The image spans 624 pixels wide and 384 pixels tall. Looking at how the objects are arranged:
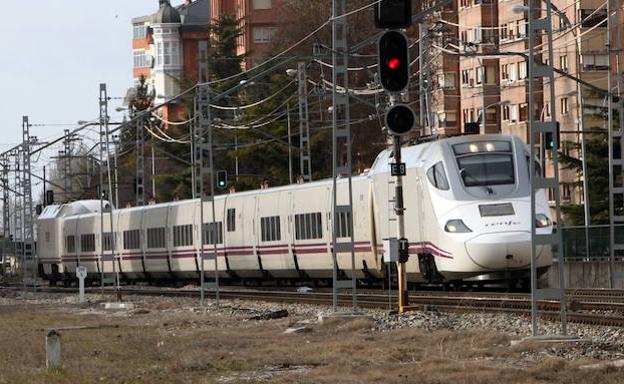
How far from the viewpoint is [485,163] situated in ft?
126

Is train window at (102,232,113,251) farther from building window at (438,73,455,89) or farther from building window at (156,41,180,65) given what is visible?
building window at (156,41,180,65)

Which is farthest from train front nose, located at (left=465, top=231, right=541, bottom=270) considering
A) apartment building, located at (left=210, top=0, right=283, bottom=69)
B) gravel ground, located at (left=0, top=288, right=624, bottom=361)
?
apartment building, located at (left=210, top=0, right=283, bottom=69)

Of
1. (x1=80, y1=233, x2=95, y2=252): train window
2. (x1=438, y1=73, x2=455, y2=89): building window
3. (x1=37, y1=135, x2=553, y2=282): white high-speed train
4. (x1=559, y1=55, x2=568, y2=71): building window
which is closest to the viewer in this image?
(x1=37, y1=135, x2=553, y2=282): white high-speed train

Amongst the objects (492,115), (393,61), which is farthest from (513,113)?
(393,61)

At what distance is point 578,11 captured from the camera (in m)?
86.4

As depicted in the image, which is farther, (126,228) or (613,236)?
(126,228)

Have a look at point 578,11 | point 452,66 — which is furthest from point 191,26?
point 578,11

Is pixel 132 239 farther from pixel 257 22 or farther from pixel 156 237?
pixel 257 22

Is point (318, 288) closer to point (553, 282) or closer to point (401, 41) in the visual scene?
point (553, 282)

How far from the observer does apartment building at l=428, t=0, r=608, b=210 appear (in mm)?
85625

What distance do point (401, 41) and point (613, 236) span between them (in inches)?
898

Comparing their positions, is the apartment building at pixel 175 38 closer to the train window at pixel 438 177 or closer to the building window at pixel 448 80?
the building window at pixel 448 80

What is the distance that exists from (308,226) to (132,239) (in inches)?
968

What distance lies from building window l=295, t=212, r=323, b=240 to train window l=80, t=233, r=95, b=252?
89.5 ft
